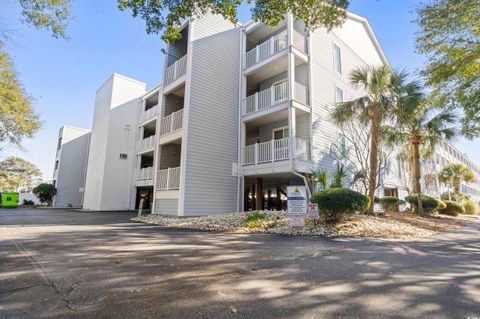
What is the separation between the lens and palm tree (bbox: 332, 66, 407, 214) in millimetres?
11355

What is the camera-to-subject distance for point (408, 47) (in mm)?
10648

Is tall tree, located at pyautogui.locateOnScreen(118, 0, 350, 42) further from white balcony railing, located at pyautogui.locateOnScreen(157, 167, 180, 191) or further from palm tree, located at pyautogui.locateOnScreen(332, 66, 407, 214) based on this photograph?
white balcony railing, located at pyautogui.locateOnScreen(157, 167, 180, 191)

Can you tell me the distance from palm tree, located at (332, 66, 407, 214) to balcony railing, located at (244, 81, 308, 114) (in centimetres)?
202

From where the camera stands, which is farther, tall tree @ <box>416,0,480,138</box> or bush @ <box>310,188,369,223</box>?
tall tree @ <box>416,0,480,138</box>

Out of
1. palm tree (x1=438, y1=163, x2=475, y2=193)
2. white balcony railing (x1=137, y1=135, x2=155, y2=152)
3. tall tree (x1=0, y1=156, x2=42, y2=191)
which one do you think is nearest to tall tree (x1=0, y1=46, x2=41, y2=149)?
white balcony railing (x1=137, y1=135, x2=155, y2=152)

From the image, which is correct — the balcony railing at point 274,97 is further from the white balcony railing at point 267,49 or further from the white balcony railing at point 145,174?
the white balcony railing at point 145,174

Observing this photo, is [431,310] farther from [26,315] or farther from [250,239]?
[250,239]

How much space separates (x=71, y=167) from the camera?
2731cm

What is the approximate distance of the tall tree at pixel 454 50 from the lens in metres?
8.29

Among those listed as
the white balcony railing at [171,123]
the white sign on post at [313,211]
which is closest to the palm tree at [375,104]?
the white sign on post at [313,211]

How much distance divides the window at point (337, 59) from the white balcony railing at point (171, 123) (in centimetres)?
1016

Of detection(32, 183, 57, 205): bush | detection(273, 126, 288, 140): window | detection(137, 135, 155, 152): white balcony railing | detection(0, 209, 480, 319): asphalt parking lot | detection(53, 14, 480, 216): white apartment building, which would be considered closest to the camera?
detection(0, 209, 480, 319): asphalt parking lot

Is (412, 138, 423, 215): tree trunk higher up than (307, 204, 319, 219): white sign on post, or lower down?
higher up

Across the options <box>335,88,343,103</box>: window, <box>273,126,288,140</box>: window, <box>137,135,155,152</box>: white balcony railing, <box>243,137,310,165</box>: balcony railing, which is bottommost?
<box>243,137,310,165</box>: balcony railing
